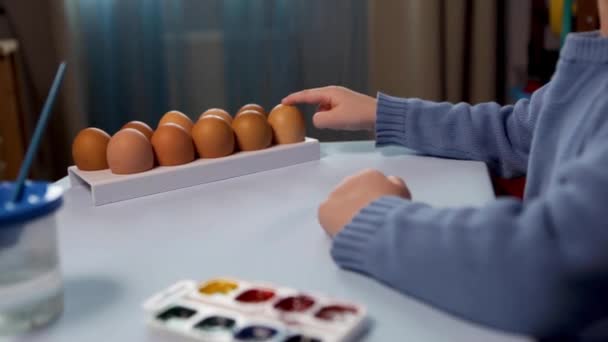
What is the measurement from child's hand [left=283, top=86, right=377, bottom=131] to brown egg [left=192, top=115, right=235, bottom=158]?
152 mm

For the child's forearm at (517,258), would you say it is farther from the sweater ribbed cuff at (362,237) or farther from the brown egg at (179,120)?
the brown egg at (179,120)

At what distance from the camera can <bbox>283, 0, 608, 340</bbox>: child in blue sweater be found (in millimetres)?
437

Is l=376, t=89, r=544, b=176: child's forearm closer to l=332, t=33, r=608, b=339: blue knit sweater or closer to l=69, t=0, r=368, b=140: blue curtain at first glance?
l=332, t=33, r=608, b=339: blue knit sweater

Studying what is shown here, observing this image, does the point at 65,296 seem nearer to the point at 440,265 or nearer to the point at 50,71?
the point at 440,265

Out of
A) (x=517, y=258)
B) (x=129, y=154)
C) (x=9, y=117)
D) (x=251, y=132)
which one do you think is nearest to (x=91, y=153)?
(x=129, y=154)

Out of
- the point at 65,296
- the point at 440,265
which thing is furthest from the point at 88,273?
the point at 440,265

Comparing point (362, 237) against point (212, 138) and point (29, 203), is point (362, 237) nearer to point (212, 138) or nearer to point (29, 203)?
point (29, 203)

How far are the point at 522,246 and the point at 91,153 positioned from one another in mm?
548

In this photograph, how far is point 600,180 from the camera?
1.49 feet

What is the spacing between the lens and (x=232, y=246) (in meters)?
0.58

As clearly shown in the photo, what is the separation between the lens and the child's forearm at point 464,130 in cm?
88

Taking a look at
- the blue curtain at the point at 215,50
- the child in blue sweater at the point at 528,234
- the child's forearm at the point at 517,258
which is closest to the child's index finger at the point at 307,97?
the child in blue sweater at the point at 528,234

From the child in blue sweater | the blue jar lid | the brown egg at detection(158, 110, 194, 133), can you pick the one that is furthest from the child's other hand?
the brown egg at detection(158, 110, 194, 133)

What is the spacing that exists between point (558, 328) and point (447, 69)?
1.54 m
